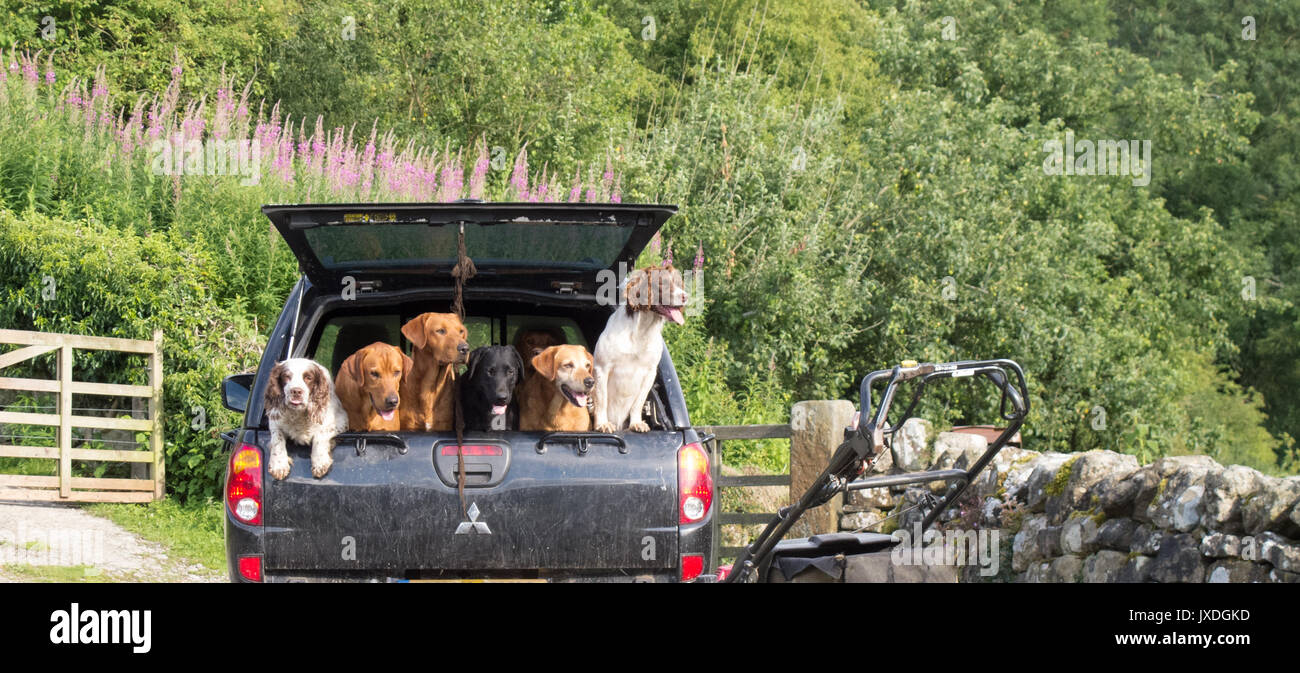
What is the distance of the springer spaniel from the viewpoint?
4.86 m

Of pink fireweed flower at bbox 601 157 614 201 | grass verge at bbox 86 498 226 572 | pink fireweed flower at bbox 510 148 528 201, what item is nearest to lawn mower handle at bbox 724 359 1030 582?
grass verge at bbox 86 498 226 572

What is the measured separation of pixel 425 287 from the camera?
239 inches

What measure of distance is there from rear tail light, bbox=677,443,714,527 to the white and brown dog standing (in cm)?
65

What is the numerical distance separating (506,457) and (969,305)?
1439 cm

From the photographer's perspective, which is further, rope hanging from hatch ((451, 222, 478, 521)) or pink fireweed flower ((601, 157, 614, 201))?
pink fireweed flower ((601, 157, 614, 201))

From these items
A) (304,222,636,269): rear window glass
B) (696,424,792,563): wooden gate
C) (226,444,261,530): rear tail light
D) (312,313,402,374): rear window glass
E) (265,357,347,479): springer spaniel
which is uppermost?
(304,222,636,269): rear window glass

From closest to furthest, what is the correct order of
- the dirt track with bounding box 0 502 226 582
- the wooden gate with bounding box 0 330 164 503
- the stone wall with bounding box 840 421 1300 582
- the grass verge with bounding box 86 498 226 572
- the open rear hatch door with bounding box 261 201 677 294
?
1. the open rear hatch door with bounding box 261 201 677 294
2. the stone wall with bounding box 840 421 1300 582
3. the dirt track with bounding box 0 502 226 582
4. the grass verge with bounding box 86 498 226 572
5. the wooden gate with bounding box 0 330 164 503

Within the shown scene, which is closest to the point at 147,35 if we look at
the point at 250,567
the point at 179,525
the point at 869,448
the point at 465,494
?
the point at 179,525

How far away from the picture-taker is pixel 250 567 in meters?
4.78

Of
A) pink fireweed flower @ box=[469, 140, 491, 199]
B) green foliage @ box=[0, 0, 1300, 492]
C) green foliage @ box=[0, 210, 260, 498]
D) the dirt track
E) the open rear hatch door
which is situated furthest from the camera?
pink fireweed flower @ box=[469, 140, 491, 199]

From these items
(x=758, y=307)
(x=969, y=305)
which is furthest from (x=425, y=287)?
(x=969, y=305)

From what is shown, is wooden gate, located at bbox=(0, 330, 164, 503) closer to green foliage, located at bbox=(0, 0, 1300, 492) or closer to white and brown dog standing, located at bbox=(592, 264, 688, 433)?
green foliage, located at bbox=(0, 0, 1300, 492)

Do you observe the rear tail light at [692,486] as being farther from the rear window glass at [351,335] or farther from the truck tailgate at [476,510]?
the rear window glass at [351,335]
